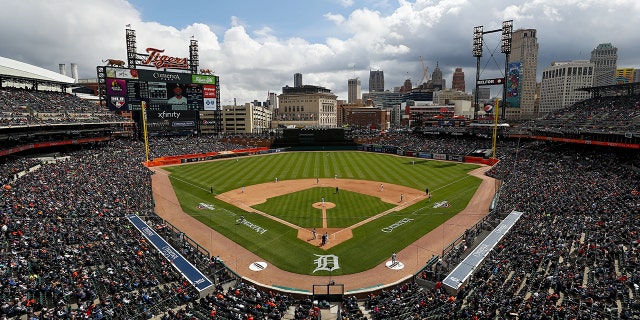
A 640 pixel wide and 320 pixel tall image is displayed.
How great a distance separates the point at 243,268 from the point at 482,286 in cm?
1433

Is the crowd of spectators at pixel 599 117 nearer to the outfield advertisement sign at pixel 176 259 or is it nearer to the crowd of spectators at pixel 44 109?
the outfield advertisement sign at pixel 176 259

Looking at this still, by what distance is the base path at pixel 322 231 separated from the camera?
2127cm

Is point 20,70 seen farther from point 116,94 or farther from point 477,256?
point 477,256

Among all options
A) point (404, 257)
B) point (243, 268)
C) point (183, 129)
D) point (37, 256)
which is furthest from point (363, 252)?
point (183, 129)

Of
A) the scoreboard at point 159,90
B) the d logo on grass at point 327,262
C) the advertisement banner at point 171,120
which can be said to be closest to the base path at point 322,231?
the d logo on grass at point 327,262

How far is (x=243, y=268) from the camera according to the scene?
22.5 m

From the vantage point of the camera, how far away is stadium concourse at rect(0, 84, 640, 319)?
15.6 meters

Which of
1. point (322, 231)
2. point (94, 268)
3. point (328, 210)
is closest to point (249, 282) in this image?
point (94, 268)

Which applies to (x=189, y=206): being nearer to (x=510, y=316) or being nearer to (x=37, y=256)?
(x=37, y=256)

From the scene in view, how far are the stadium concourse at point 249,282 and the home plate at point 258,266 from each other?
198 centimetres

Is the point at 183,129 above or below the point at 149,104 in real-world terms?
below

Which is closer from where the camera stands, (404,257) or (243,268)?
(243,268)

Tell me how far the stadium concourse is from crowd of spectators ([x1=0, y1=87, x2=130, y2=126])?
15.7 meters

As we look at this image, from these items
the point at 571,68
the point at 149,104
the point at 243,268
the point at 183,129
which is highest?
the point at 571,68
